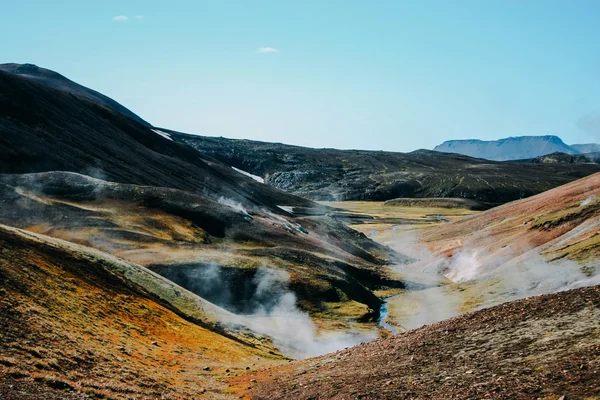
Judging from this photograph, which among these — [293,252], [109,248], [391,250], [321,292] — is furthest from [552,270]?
[391,250]

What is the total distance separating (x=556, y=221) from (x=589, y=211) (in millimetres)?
7585

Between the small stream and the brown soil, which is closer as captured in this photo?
the brown soil

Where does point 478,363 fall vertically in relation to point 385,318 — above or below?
above

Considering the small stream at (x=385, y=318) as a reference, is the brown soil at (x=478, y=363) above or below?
above

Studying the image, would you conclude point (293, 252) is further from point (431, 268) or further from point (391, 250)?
point (391, 250)

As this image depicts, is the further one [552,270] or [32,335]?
[552,270]

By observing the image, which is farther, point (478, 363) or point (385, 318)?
point (385, 318)

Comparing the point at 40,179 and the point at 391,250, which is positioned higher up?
the point at 40,179

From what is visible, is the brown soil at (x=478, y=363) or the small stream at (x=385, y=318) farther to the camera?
the small stream at (x=385, y=318)

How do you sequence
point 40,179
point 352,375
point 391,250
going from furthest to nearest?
point 391,250
point 40,179
point 352,375

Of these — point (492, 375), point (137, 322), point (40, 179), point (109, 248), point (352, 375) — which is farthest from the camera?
point (40, 179)

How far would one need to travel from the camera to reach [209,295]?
307 ft

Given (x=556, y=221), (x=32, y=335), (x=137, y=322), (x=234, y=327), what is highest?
(x=556, y=221)

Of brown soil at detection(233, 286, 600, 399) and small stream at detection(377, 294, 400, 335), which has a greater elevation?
brown soil at detection(233, 286, 600, 399)
